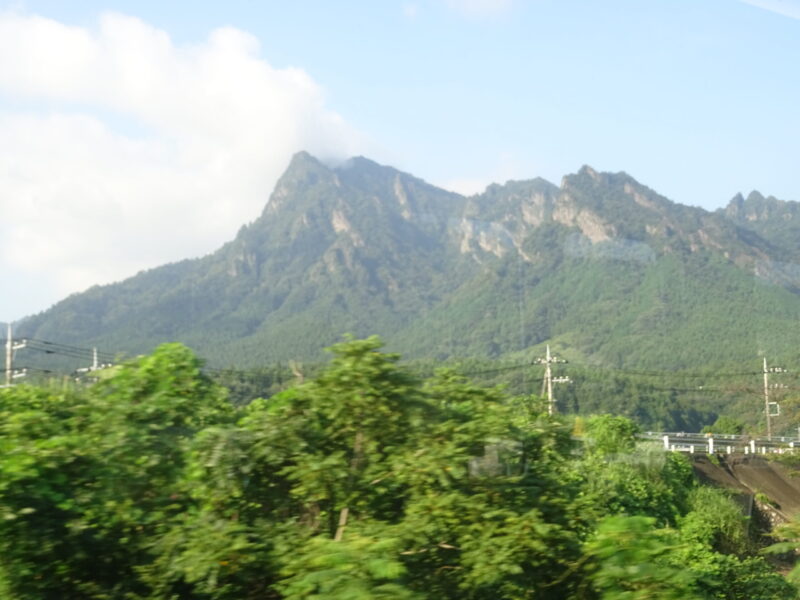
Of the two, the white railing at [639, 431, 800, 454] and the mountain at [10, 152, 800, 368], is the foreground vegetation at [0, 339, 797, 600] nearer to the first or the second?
the white railing at [639, 431, 800, 454]

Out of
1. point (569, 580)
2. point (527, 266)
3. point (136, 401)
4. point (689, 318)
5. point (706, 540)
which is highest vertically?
point (527, 266)

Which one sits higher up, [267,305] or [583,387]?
[267,305]

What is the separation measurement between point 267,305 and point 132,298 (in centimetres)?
2434

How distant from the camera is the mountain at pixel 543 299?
4405 inches

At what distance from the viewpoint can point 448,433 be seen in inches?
197

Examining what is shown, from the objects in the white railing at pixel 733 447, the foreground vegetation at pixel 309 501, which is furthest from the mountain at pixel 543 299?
the foreground vegetation at pixel 309 501

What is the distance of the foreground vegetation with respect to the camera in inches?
168

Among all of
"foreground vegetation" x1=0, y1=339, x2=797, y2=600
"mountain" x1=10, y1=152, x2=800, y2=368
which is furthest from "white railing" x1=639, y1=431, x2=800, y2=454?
"mountain" x1=10, y1=152, x2=800, y2=368

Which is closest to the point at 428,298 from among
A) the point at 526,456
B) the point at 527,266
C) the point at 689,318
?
the point at 527,266

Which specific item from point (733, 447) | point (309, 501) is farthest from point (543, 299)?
point (309, 501)

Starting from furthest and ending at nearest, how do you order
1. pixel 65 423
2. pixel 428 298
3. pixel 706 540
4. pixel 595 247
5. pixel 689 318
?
pixel 428 298
pixel 595 247
pixel 689 318
pixel 706 540
pixel 65 423

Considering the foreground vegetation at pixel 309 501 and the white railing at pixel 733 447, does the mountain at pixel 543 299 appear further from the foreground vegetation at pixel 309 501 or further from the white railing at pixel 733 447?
the foreground vegetation at pixel 309 501

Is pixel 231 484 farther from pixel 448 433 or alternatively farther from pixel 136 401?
pixel 448 433

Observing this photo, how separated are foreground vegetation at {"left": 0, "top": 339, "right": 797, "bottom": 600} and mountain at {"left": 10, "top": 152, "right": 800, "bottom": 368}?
81.2 metres
